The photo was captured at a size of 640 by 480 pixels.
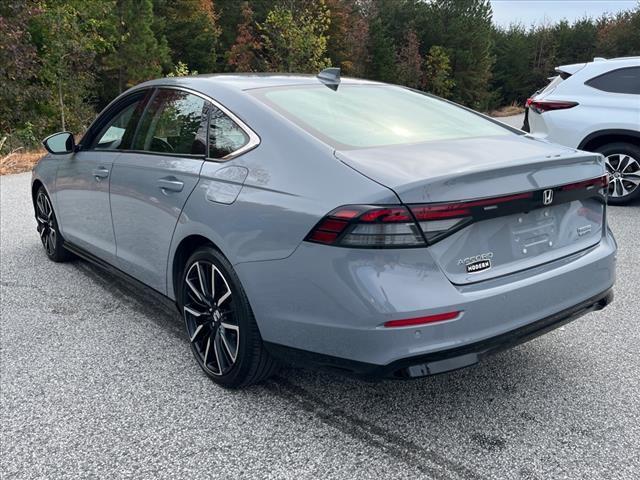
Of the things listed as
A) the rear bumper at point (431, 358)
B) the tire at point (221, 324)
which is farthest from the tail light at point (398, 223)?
the tire at point (221, 324)

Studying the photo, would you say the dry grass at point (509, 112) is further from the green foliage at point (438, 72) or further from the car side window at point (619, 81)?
the car side window at point (619, 81)

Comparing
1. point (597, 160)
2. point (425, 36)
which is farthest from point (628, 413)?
point (425, 36)

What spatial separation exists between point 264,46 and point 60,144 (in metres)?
36.5

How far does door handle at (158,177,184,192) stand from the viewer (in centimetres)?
312

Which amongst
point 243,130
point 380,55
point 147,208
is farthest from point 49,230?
point 380,55

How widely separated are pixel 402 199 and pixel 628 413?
5.25 ft

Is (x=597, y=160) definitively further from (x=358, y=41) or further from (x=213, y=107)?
(x=358, y=41)

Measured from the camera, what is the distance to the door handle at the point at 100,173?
394cm

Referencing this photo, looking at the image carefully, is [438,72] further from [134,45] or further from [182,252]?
[182,252]

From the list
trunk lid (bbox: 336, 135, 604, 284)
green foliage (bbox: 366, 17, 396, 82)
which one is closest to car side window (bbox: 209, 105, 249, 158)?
trunk lid (bbox: 336, 135, 604, 284)

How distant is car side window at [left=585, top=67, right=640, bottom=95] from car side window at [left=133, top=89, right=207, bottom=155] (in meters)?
5.60

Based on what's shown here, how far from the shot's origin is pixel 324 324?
236cm

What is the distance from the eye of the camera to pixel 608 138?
22.8ft

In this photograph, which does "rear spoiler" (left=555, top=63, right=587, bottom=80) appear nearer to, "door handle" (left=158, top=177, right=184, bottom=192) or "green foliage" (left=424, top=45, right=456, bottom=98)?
"door handle" (left=158, top=177, right=184, bottom=192)
